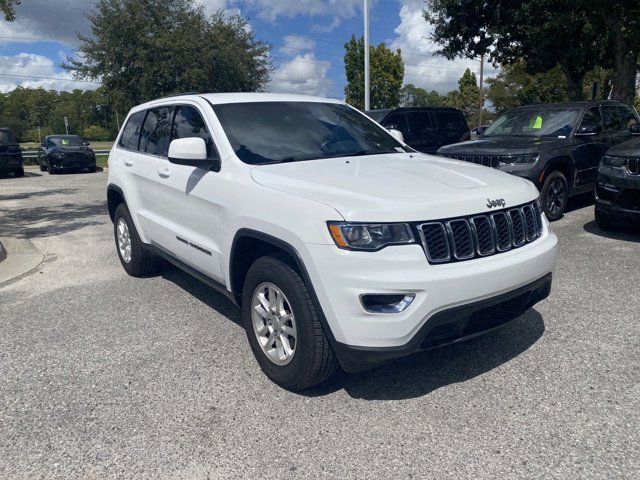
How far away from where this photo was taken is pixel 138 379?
11.3 feet

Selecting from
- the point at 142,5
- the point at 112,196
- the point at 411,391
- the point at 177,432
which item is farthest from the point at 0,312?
the point at 142,5

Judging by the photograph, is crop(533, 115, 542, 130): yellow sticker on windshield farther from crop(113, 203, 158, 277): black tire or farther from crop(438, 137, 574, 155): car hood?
crop(113, 203, 158, 277): black tire

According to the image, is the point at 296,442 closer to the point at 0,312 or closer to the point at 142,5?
the point at 0,312

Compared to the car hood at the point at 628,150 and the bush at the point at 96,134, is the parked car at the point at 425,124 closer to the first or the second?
the car hood at the point at 628,150

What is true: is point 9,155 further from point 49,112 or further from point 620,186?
point 49,112

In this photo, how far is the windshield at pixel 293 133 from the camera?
12.2 feet

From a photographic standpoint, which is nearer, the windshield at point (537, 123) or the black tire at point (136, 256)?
the black tire at point (136, 256)

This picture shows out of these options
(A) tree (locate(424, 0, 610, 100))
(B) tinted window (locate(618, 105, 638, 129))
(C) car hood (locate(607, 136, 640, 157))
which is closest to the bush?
(A) tree (locate(424, 0, 610, 100))

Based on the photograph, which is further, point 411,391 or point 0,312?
point 0,312

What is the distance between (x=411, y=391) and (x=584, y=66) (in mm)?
18069

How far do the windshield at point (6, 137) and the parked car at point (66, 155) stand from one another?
132 cm

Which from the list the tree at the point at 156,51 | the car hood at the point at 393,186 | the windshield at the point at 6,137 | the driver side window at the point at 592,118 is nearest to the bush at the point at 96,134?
the tree at the point at 156,51

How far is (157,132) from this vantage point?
481cm

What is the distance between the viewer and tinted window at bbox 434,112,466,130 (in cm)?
1218
